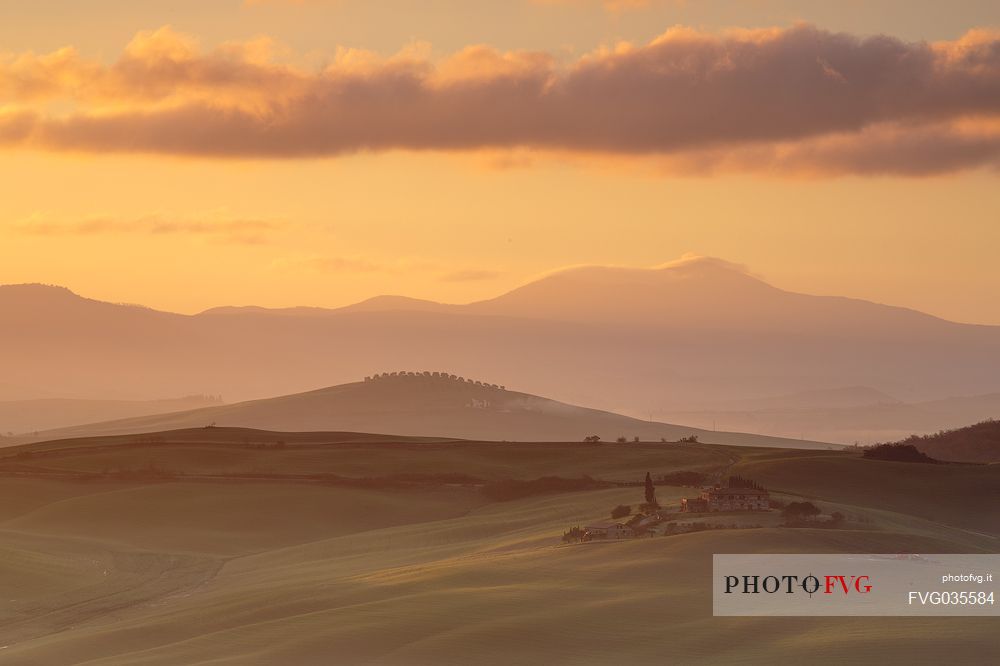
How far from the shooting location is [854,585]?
66.6 meters

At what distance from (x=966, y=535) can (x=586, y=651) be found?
43.9m

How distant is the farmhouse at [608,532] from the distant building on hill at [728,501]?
6.32m

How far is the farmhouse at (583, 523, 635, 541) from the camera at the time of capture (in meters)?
88.7

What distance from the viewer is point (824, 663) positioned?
50750 millimetres

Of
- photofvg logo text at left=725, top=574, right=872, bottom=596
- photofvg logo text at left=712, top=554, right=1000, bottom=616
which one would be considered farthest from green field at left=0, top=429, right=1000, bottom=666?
photofvg logo text at left=725, top=574, right=872, bottom=596

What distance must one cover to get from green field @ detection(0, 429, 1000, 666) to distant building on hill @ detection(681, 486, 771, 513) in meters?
5.36

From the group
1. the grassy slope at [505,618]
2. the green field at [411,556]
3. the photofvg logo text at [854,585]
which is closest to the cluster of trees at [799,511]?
the green field at [411,556]

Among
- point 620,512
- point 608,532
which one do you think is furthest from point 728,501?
point 608,532

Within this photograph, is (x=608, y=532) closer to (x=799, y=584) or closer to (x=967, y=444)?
(x=799, y=584)

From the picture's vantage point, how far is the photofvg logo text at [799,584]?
65875 millimetres

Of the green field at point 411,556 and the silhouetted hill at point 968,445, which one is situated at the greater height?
the silhouetted hill at point 968,445

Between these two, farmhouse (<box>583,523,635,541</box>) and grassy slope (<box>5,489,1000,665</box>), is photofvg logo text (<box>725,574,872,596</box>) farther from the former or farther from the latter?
farmhouse (<box>583,523,635,541</box>)

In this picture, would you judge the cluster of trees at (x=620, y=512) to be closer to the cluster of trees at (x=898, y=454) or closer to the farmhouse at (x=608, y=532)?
the farmhouse at (x=608, y=532)

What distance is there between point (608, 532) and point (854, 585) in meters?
24.8
